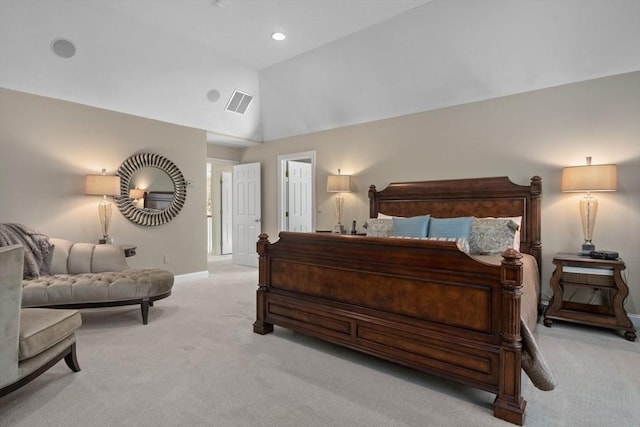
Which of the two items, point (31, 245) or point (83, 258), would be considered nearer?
point (31, 245)

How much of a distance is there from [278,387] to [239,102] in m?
4.86

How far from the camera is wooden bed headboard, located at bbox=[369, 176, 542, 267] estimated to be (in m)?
3.94

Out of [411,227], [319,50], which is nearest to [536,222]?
[411,227]

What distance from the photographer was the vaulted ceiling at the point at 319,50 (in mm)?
3475

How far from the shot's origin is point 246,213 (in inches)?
281

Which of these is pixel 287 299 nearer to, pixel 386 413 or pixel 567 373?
pixel 386 413

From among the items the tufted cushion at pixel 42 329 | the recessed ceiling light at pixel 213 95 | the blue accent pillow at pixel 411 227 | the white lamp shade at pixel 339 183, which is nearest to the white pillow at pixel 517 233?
the blue accent pillow at pixel 411 227

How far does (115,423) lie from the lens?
1.87m

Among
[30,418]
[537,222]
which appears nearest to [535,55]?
[537,222]

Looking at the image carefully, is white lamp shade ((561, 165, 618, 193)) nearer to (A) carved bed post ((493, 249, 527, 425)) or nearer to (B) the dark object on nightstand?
(B) the dark object on nightstand

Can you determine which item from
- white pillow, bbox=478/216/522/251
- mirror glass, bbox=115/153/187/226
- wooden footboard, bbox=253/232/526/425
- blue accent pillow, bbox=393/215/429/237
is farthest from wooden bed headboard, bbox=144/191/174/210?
white pillow, bbox=478/216/522/251

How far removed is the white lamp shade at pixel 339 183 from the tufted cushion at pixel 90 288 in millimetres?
2808

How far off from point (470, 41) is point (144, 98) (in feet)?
14.1

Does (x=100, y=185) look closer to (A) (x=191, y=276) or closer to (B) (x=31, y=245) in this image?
(B) (x=31, y=245)
